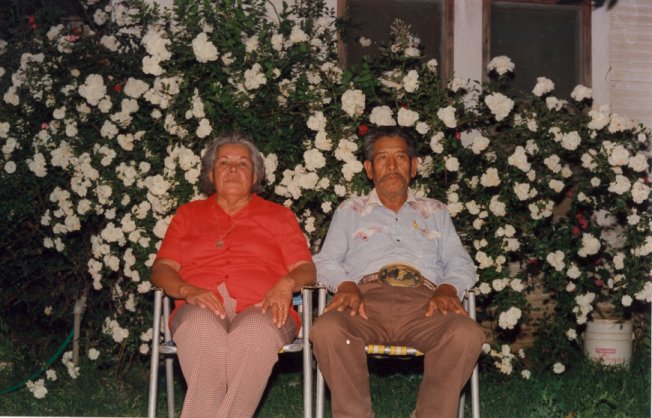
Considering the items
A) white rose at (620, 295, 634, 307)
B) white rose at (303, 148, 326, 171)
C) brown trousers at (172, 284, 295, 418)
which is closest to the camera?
brown trousers at (172, 284, 295, 418)

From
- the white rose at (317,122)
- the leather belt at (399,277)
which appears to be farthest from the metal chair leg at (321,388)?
the white rose at (317,122)

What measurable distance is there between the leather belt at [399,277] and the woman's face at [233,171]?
2.48ft

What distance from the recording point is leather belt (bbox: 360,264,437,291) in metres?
3.85

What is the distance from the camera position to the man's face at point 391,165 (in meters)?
3.99

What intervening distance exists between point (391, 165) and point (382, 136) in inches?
7.5

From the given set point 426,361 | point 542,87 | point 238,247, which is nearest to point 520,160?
point 542,87

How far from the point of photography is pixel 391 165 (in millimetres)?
4004

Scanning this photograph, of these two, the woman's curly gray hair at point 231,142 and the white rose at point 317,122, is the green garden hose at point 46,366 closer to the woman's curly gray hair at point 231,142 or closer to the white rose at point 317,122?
the woman's curly gray hair at point 231,142

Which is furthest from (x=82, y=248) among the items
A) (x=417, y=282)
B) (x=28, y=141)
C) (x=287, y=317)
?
(x=417, y=282)

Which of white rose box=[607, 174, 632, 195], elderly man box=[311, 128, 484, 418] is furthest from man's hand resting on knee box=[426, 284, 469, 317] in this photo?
white rose box=[607, 174, 632, 195]

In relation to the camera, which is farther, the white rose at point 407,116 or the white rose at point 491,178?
the white rose at point 491,178

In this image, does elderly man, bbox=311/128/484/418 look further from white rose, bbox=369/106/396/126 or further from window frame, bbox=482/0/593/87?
window frame, bbox=482/0/593/87

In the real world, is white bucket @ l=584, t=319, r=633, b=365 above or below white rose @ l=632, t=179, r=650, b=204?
below

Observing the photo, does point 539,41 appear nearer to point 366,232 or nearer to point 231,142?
point 366,232
